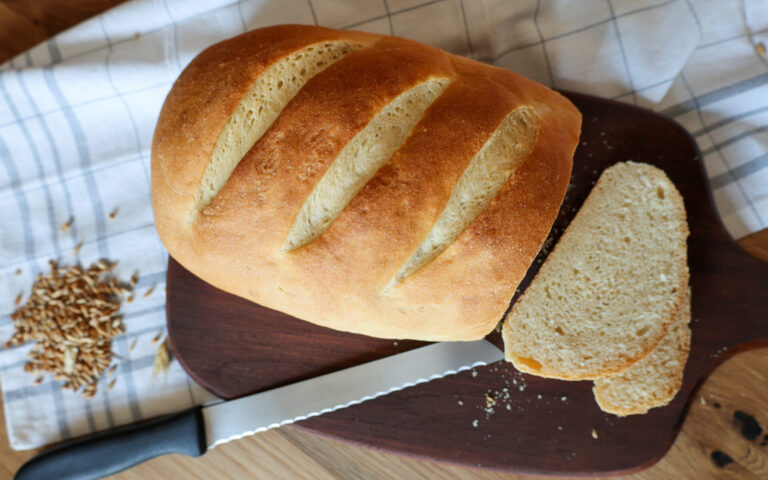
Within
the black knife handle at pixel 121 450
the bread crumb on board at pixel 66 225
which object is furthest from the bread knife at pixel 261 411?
the bread crumb on board at pixel 66 225

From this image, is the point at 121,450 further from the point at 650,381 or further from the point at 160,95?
the point at 650,381

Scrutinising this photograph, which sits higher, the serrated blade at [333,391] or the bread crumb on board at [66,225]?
the bread crumb on board at [66,225]

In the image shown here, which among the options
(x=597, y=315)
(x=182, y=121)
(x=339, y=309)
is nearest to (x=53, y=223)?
(x=182, y=121)

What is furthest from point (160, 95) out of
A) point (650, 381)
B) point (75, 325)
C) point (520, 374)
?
point (650, 381)

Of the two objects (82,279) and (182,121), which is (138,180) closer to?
(82,279)

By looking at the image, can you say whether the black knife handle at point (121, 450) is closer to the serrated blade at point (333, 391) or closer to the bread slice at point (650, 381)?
the serrated blade at point (333, 391)

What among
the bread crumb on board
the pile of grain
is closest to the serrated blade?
the pile of grain
